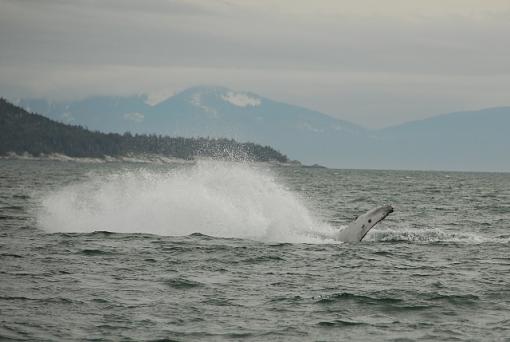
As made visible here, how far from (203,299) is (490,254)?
11287mm

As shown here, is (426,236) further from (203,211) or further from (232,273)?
(232,273)

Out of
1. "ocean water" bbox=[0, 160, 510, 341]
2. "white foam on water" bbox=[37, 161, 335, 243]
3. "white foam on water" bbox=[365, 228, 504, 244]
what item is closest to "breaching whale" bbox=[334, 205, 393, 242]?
"ocean water" bbox=[0, 160, 510, 341]

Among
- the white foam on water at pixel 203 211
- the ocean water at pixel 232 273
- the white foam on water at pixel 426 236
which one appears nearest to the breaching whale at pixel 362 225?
the ocean water at pixel 232 273

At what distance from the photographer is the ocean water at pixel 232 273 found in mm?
15383

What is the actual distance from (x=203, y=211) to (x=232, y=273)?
11.8 metres

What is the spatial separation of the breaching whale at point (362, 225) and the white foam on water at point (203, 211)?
2.30 feet

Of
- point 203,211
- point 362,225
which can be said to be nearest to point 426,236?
point 362,225

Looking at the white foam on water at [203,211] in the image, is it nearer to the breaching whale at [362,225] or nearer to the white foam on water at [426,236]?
the breaching whale at [362,225]

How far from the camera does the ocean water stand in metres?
15.4

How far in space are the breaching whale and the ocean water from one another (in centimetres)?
46

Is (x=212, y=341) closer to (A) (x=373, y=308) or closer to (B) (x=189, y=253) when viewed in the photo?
(A) (x=373, y=308)

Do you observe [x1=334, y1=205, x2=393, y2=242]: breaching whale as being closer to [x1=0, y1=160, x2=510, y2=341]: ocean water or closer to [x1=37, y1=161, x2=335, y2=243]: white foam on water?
[x1=0, y1=160, x2=510, y2=341]: ocean water

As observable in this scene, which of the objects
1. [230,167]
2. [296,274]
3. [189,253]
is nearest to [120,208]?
[230,167]

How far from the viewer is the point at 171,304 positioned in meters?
16.9
